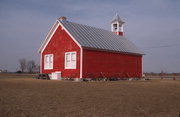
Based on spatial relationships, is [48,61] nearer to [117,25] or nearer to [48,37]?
[48,37]

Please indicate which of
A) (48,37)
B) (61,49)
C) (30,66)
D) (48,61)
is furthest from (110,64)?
(30,66)

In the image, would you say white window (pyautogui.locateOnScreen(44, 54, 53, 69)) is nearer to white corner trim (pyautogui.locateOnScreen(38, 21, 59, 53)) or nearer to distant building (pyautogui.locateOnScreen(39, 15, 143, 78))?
distant building (pyautogui.locateOnScreen(39, 15, 143, 78))

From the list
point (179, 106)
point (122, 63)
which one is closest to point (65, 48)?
point (122, 63)

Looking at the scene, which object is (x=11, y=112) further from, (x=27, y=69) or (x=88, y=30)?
(x=27, y=69)

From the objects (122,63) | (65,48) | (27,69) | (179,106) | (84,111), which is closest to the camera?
(84,111)

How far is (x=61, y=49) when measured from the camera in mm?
28469

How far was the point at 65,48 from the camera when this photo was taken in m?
27.8

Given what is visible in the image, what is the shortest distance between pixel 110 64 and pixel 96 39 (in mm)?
3614

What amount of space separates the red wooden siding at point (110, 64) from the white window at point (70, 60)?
1559 millimetres

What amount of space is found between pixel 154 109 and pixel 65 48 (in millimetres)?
19485

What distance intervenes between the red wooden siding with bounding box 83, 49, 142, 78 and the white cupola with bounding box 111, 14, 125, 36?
20.1 ft

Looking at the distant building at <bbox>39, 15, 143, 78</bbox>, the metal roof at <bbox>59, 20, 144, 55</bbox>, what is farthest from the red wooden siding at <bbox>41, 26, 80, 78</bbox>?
the metal roof at <bbox>59, 20, 144, 55</bbox>

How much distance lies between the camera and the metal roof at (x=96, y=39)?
88.3ft

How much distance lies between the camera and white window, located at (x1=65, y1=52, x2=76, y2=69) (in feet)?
87.5
